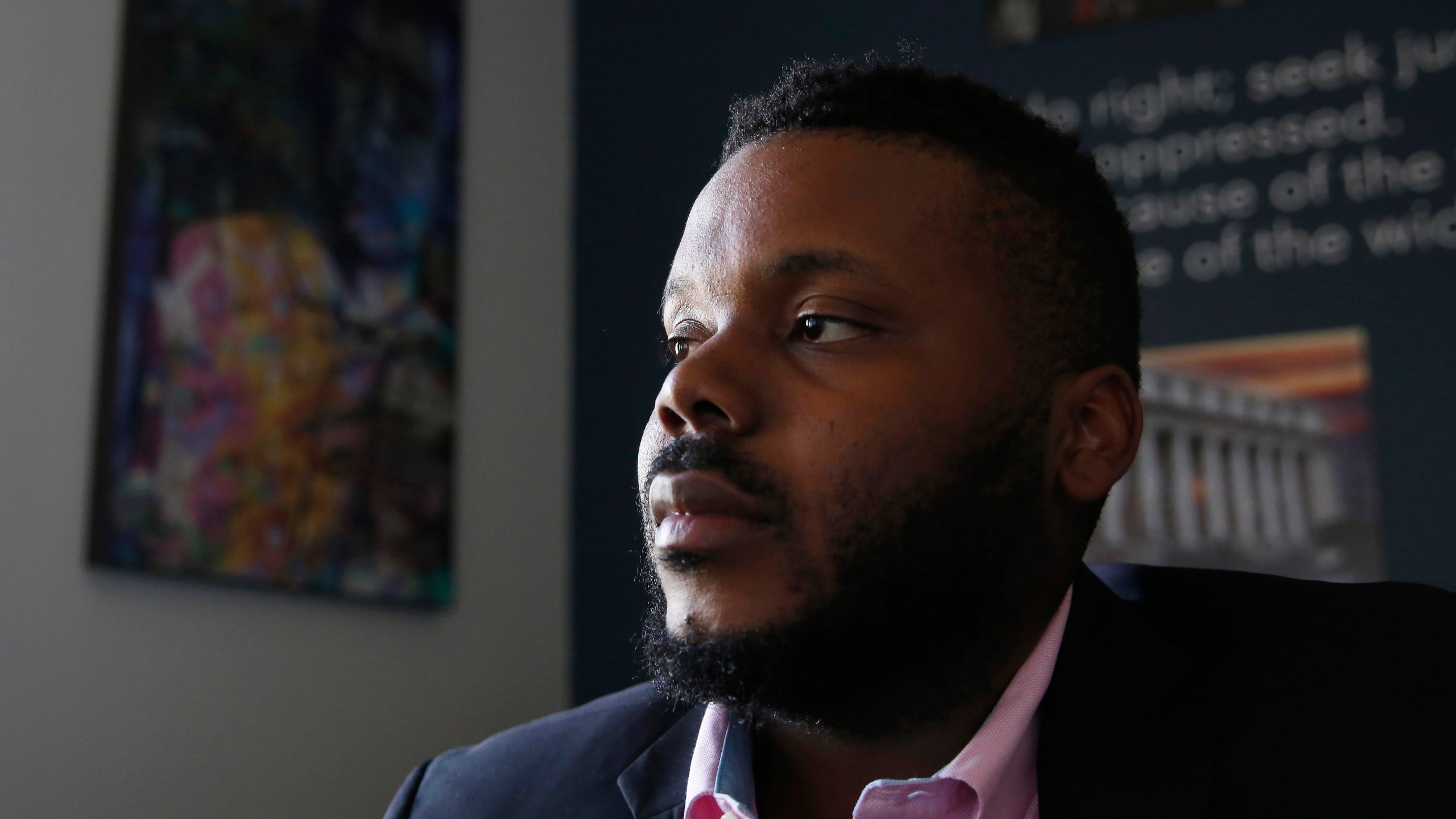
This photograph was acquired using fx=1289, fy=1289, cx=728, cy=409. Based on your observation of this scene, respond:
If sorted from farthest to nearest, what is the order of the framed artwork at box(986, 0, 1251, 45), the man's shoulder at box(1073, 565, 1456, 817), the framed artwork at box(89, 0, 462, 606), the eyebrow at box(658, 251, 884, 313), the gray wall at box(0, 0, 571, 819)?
1. the framed artwork at box(986, 0, 1251, 45)
2. the framed artwork at box(89, 0, 462, 606)
3. the gray wall at box(0, 0, 571, 819)
4. the eyebrow at box(658, 251, 884, 313)
5. the man's shoulder at box(1073, 565, 1456, 817)

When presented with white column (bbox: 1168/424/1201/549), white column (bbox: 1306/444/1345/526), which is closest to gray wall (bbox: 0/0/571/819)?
white column (bbox: 1168/424/1201/549)

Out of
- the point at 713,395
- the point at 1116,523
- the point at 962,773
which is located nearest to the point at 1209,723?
the point at 962,773

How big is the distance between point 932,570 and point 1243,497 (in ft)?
6.08

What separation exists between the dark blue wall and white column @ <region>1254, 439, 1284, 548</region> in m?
0.19

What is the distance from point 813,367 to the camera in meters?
0.91

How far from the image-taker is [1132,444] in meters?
1.02

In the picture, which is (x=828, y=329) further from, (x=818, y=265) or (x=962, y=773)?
(x=962, y=773)

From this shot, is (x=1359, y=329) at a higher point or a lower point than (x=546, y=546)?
higher

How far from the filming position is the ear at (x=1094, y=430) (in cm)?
100

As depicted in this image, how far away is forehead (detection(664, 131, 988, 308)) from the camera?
0.94 m

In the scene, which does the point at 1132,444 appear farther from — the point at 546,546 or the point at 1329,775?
the point at 546,546

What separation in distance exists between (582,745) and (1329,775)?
0.57 m

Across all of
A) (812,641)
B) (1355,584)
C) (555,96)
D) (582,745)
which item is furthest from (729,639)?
(555,96)

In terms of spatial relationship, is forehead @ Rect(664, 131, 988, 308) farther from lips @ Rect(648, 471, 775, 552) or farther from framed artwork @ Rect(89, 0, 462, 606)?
framed artwork @ Rect(89, 0, 462, 606)
